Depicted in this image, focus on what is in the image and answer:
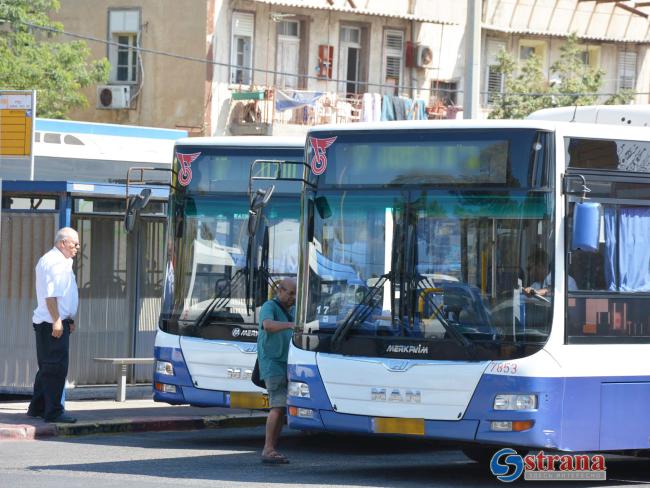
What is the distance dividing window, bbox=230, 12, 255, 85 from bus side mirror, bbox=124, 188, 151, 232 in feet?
70.3

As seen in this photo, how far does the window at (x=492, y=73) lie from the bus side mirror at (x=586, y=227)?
30.3 m

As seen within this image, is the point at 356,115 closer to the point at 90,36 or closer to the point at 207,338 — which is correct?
the point at 90,36

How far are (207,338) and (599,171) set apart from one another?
480 cm

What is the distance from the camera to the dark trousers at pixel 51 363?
51.8 ft

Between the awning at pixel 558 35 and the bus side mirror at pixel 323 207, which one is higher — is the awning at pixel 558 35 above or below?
above

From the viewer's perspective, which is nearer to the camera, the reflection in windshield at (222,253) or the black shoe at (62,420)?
the reflection in windshield at (222,253)

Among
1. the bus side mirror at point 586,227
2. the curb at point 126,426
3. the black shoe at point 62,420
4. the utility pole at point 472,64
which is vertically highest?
the utility pole at point 472,64

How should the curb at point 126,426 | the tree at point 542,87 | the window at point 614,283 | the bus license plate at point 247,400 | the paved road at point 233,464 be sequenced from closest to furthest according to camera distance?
the window at point 614,283, the paved road at point 233,464, the bus license plate at point 247,400, the curb at point 126,426, the tree at point 542,87

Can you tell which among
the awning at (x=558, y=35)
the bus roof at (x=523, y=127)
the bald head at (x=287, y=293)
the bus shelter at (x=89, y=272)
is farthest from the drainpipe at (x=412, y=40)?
the bus roof at (x=523, y=127)

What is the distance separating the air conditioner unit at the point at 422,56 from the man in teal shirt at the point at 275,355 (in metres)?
27.5

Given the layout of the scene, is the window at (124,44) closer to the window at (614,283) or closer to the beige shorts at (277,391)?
the beige shorts at (277,391)

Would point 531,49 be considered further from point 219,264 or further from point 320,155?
point 320,155

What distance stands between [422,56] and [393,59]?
0.76 meters

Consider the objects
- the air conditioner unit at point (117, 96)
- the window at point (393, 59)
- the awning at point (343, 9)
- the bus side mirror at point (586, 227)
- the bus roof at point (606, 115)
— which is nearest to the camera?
the bus side mirror at point (586, 227)
